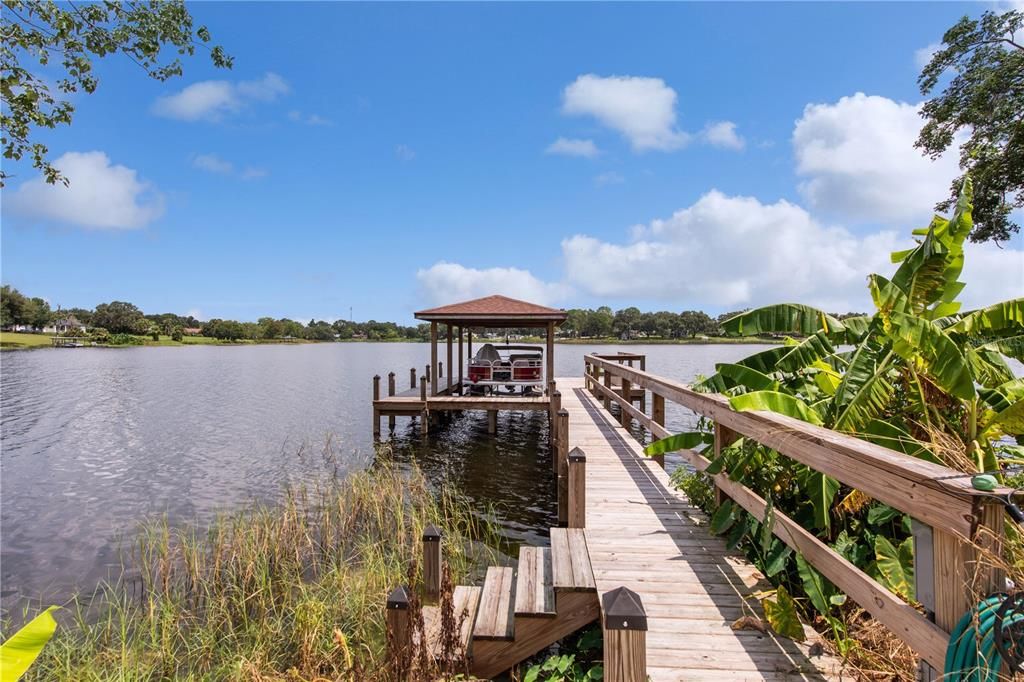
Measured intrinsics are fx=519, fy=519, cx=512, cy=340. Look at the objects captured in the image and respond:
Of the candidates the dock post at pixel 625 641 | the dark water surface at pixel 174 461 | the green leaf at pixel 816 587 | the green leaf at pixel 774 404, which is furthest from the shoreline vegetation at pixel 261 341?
the dock post at pixel 625 641

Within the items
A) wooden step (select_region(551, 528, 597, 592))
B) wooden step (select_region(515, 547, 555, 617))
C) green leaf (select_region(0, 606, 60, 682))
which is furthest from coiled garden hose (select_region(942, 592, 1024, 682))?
green leaf (select_region(0, 606, 60, 682))

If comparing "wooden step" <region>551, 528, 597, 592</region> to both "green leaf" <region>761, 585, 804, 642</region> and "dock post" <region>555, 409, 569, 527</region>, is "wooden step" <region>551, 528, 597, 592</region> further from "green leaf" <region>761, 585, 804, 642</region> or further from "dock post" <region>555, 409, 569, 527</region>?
"dock post" <region>555, 409, 569, 527</region>

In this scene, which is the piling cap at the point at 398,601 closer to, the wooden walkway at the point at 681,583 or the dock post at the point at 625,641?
the wooden walkway at the point at 681,583

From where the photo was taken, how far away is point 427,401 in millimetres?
14391

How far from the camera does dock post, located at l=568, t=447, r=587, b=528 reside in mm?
4152

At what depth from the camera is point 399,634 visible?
2990mm

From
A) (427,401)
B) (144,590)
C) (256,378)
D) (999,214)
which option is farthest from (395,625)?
(256,378)

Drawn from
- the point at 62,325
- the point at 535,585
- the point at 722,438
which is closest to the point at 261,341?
the point at 62,325

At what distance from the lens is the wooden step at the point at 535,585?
11.2ft

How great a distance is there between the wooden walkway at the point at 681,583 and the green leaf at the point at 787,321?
69.8 inches

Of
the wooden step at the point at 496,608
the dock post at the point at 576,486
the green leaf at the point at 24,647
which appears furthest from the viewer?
the dock post at the point at 576,486

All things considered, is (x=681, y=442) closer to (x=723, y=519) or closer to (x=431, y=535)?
(x=723, y=519)

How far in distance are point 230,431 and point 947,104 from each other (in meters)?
23.1

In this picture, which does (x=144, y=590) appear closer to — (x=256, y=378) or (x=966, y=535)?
(x=966, y=535)
